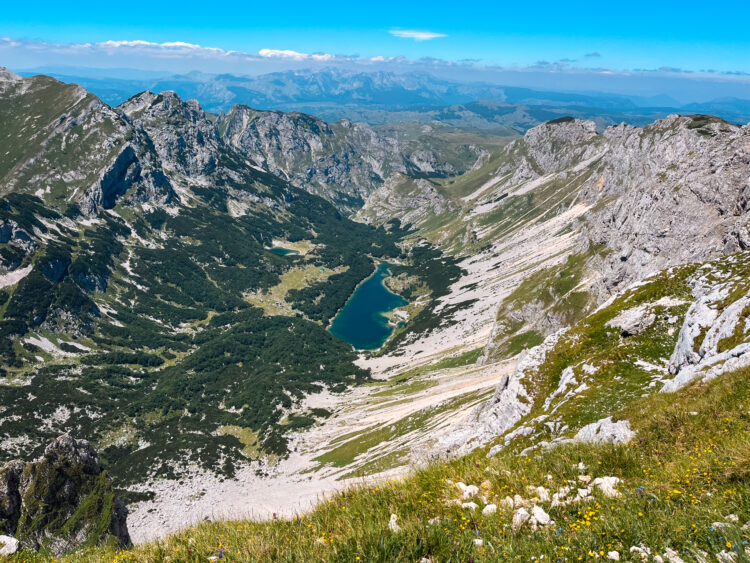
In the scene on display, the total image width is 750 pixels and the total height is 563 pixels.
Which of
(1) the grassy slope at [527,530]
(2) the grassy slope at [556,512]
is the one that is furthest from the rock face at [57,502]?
(2) the grassy slope at [556,512]

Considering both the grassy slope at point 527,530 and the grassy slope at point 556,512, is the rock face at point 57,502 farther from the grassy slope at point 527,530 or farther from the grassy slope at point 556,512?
the grassy slope at point 556,512

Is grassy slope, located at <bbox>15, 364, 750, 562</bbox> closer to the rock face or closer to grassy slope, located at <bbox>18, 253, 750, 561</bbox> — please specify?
grassy slope, located at <bbox>18, 253, 750, 561</bbox>

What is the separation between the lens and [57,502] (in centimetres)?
7662

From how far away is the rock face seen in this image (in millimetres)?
69625

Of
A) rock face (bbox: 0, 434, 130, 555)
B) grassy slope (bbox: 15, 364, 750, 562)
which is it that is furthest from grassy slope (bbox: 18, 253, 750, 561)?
rock face (bbox: 0, 434, 130, 555)

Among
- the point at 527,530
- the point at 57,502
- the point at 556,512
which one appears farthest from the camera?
the point at 57,502

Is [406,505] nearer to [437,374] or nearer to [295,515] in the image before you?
[295,515]

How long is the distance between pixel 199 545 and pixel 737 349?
91.5 ft

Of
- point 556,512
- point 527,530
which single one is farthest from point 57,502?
point 556,512

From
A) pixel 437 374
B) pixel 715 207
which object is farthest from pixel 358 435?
pixel 715 207

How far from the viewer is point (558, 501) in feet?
33.4

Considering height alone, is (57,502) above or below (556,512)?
below

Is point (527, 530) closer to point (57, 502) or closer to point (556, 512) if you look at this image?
point (556, 512)

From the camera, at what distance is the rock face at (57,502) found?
228 ft
